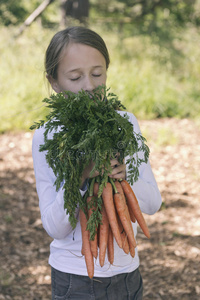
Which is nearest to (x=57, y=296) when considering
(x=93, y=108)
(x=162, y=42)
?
(x=93, y=108)

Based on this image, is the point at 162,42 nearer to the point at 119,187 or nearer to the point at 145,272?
the point at 145,272

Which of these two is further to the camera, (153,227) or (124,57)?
(124,57)

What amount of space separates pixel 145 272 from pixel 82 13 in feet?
21.9

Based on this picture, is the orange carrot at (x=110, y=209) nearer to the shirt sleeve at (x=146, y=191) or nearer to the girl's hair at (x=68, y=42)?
the shirt sleeve at (x=146, y=191)

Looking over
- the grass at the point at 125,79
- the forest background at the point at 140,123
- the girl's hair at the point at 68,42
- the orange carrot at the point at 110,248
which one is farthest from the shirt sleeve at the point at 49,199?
the grass at the point at 125,79

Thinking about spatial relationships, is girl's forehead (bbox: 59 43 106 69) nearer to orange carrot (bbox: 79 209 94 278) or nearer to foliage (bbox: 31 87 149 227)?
foliage (bbox: 31 87 149 227)

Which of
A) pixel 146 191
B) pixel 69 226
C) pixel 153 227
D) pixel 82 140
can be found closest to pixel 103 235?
pixel 69 226

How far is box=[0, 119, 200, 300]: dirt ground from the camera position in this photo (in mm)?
3697

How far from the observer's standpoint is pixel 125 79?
828 cm

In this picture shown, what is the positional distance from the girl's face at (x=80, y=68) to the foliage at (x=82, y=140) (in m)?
0.21

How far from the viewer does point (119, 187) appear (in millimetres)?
1831

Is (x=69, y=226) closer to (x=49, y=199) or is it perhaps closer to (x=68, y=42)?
(x=49, y=199)

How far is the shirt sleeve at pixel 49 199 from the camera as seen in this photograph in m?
1.69

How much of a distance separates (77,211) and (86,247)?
175 mm
